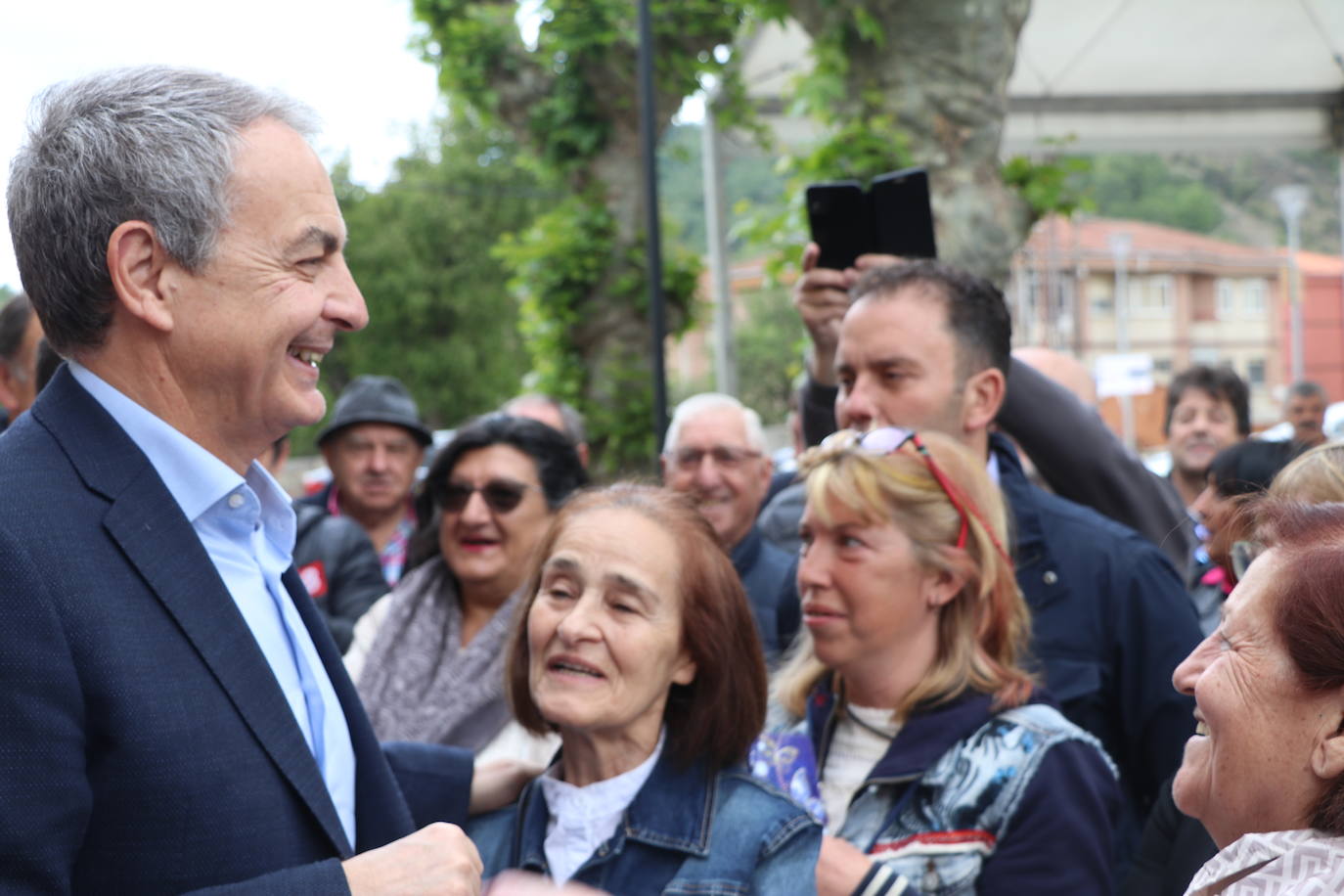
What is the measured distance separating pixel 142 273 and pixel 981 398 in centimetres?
217

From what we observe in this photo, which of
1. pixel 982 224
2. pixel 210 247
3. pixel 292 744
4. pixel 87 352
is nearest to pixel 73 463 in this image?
pixel 87 352

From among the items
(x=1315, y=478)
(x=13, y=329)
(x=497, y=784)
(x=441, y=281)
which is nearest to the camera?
(x=1315, y=478)

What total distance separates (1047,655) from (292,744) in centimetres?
187

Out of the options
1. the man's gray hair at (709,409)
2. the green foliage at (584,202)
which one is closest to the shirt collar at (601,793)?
the man's gray hair at (709,409)

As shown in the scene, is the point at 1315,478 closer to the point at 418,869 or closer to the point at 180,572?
the point at 418,869

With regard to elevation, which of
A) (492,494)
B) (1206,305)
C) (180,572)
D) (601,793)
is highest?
(180,572)

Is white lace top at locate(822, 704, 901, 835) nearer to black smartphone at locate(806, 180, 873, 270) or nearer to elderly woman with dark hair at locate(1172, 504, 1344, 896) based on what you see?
elderly woman with dark hair at locate(1172, 504, 1344, 896)

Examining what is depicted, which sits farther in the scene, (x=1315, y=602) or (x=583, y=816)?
(x=583, y=816)

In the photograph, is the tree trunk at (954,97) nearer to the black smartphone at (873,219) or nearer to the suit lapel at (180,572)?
the black smartphone at (873,219)

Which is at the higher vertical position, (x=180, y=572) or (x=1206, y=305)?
(x=180, y=572)

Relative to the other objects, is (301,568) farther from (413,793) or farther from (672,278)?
(672,278)

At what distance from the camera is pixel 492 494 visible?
3951 mm

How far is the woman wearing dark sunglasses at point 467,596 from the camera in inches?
136

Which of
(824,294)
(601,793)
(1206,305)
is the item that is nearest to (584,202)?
(824,294)
